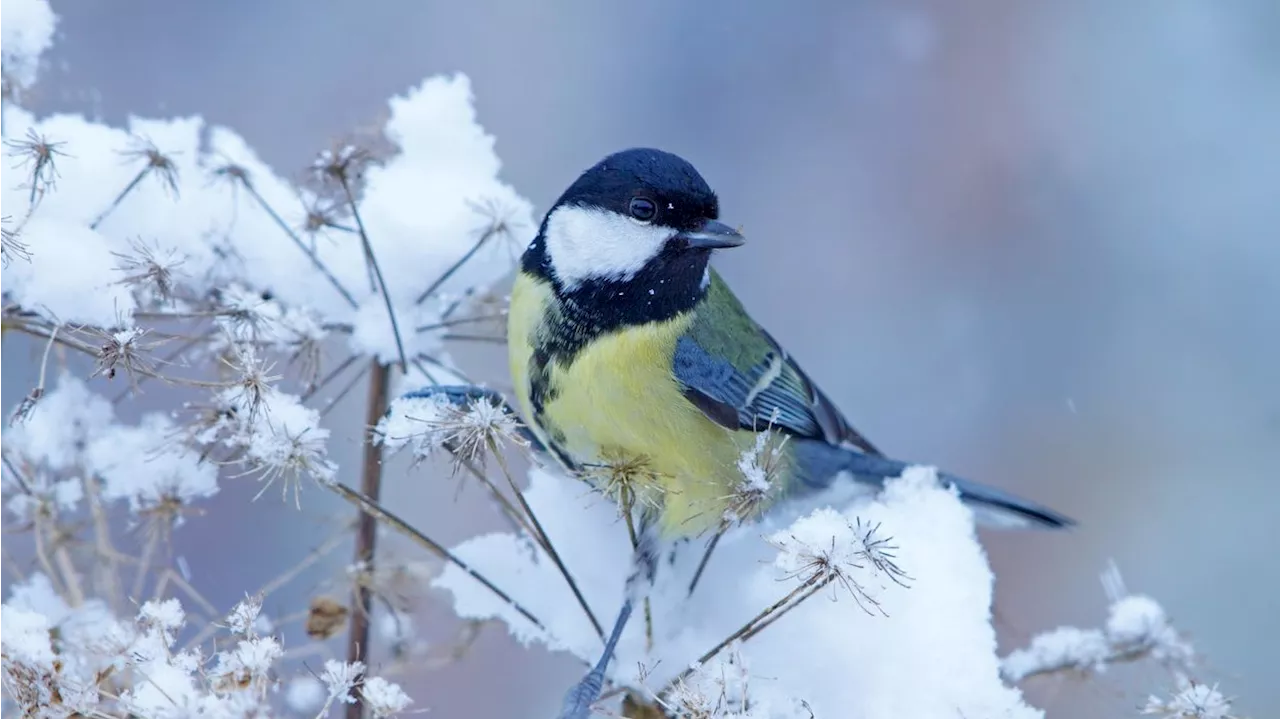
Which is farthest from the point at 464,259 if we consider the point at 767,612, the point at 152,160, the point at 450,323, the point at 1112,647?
the point at 1112,647

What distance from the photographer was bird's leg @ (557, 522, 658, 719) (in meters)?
1.85

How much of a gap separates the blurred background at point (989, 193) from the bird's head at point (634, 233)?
1.82m

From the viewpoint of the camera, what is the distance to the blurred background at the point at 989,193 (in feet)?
14.4

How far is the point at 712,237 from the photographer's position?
7.67ft

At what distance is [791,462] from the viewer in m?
2.71

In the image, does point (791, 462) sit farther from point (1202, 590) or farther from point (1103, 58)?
point (1103, 58)

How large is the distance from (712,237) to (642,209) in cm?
15

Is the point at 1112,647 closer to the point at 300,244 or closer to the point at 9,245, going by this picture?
the point at 300,244

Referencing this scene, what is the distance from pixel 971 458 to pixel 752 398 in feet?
6.96

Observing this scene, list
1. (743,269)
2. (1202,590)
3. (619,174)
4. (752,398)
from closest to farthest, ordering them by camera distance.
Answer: (619,174) → (752,398) → (1202,590) → (743,269)

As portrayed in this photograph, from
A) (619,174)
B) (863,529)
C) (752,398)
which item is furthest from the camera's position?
(752,398)

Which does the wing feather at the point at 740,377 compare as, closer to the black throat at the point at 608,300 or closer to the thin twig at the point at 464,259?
the black throat at the point at 608,300

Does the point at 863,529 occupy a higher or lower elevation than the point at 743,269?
lower

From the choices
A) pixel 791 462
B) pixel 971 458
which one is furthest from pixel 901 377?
pixel 791 462
